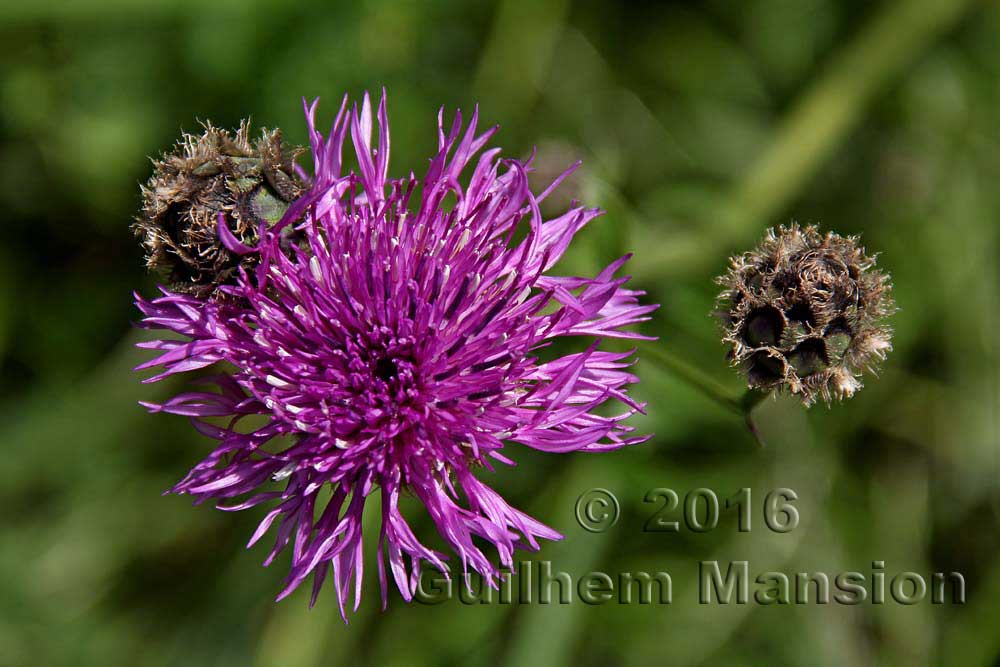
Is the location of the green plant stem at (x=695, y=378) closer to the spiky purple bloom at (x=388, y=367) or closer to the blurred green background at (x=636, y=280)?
the spiky purple bloom at (x=388, y=367)

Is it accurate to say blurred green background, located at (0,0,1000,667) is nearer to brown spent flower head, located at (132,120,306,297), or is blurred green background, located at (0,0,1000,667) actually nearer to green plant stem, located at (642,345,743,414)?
green plant stem, located at (642,345,743,414)

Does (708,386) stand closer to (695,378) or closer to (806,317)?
(695,378)

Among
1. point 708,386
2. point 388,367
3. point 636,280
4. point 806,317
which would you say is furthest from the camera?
point 636,280

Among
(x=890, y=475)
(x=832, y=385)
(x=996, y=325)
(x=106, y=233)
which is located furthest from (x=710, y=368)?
(x=106, y=233)

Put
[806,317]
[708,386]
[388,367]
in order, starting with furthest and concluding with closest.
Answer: [708,386], [388,367], [806,317]

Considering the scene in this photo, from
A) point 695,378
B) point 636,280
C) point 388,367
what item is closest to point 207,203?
point 388,367

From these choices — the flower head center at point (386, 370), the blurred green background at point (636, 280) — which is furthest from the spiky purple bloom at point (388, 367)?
the blurred green background at point (636, 280)
